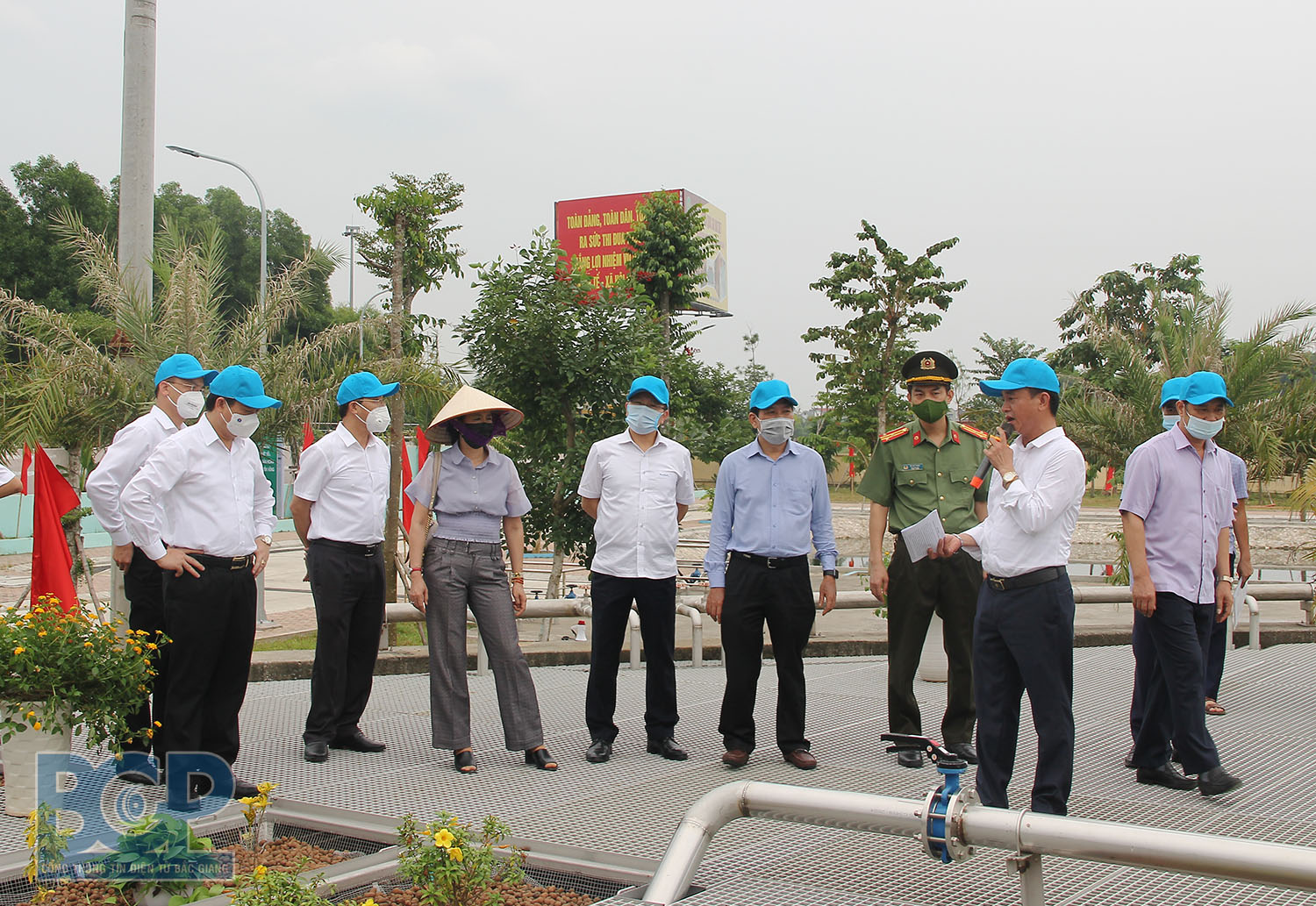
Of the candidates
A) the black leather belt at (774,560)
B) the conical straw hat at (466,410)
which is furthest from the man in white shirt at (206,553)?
the black leather belt at (774,560)

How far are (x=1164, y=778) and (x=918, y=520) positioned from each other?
61.7 inches

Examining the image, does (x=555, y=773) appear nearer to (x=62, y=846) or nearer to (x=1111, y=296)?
(x=62, y=846)

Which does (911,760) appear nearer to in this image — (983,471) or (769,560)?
(769,560)

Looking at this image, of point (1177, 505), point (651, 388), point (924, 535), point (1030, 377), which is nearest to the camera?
point (1030, 377)

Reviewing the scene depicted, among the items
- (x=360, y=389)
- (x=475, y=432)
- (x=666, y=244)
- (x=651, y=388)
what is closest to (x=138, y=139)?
(x=360, y=389)

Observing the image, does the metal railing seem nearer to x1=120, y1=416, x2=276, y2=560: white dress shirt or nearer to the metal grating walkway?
the metal grating walkway

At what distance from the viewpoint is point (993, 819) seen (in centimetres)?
258

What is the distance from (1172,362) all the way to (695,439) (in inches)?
245

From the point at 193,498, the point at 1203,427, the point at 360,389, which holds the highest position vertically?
the point at 360,389

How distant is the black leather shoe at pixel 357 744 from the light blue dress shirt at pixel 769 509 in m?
1.82

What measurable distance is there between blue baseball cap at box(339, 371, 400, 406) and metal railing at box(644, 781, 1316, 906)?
3.31 meters

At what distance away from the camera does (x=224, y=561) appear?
4.81m

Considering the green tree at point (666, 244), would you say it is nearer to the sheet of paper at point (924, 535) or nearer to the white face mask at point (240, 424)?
the sheet of paper at point (924, 535)

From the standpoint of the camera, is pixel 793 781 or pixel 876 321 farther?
pixel 876 321
